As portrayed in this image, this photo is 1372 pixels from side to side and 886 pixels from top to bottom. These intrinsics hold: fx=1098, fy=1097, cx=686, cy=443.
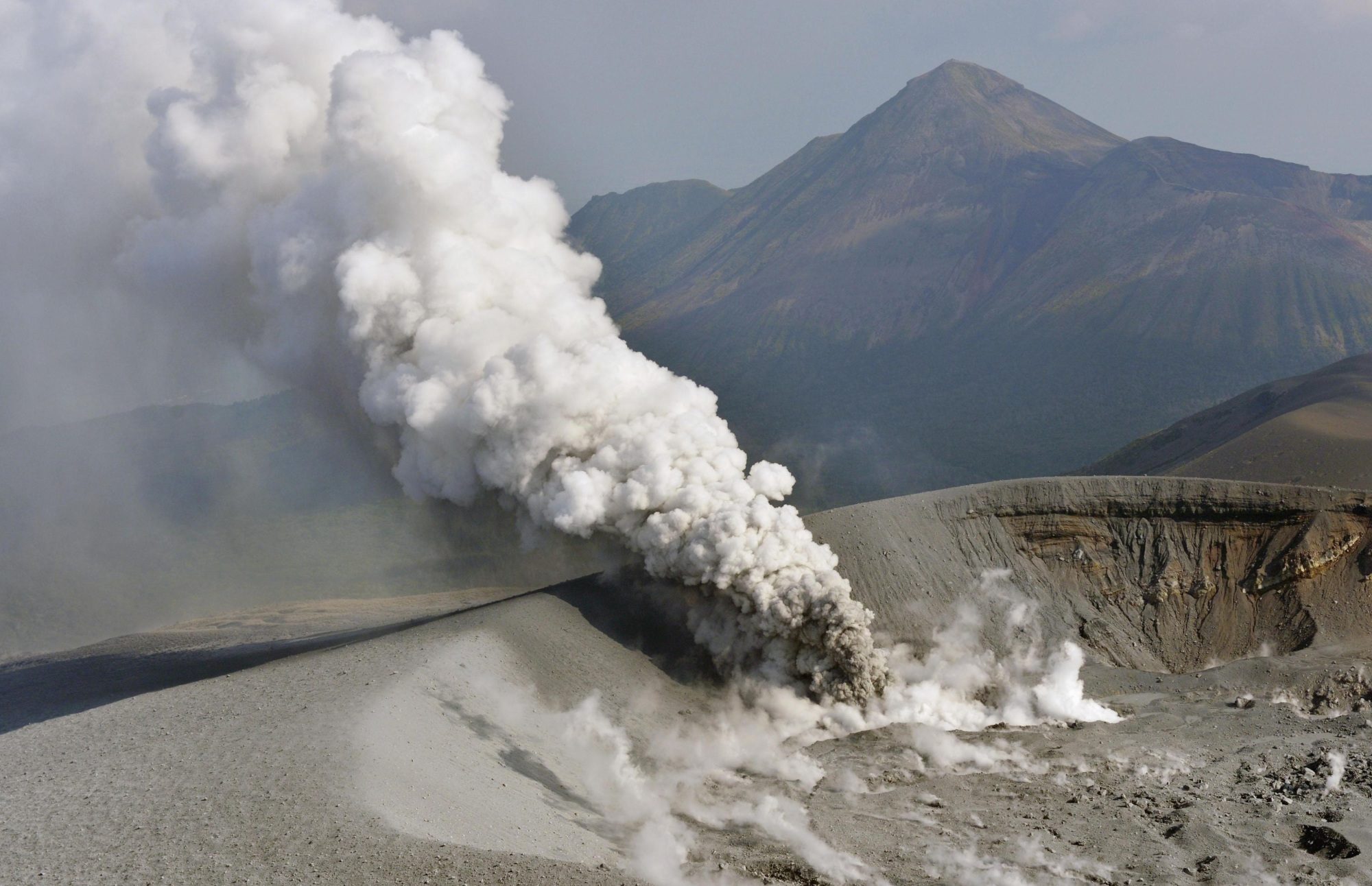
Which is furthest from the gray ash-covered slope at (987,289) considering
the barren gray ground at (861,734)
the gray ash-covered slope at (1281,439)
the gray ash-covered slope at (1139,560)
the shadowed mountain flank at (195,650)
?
the barren gray ground at (861,734)

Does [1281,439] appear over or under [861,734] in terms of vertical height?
over

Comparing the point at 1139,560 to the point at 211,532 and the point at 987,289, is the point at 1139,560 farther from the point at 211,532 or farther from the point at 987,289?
the point at 987,289

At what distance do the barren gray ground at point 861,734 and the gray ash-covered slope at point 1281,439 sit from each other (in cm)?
1556

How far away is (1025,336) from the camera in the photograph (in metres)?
117

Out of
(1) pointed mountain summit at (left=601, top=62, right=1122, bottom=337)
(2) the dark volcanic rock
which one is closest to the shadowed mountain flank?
(2) the dark volcanic rock

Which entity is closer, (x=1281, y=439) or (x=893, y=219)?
(x=1281, y=439)

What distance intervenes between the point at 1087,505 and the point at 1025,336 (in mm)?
85571

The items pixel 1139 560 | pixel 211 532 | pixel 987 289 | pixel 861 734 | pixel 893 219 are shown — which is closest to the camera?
pixel 861 734

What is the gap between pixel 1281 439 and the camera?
175 feet

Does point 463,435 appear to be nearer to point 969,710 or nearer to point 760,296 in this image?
point 969,710

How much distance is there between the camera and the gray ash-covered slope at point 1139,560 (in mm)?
32125

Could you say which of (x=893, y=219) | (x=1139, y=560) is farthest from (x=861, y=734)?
(x=893, y=219)

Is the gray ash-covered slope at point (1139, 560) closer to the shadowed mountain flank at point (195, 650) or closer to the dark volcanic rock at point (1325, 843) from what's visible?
the dark volcanic rock at point (1325, 843)

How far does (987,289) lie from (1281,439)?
266ft
